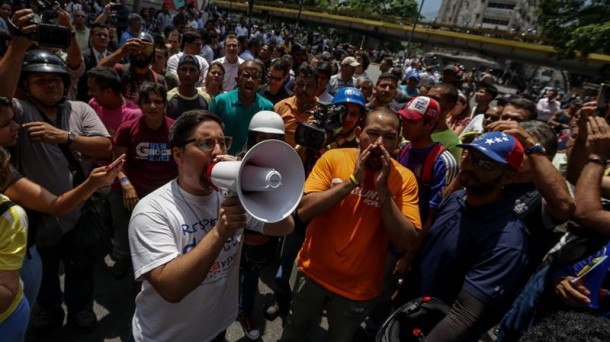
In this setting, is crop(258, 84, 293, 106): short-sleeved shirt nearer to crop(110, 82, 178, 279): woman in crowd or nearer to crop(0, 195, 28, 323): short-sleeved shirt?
crop(110, 82, 178, 279): woman in crowd

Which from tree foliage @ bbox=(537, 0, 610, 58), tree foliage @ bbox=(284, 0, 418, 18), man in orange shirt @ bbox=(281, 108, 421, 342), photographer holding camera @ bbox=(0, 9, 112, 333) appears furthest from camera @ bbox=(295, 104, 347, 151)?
tree foliage @ bbox=(284, 0, 418, 18)

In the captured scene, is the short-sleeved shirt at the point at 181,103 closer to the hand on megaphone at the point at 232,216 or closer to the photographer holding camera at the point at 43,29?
→ the photographer holding camera at the point at 43,29

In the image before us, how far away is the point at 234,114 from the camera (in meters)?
4.08

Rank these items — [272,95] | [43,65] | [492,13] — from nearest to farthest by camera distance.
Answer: [43,65] → [272,95] → [492,13]

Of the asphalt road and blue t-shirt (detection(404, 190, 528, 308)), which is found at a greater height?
blue t-shirt (detection(404, 190, 528, 308))

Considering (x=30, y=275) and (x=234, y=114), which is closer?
(x=30, y=275)

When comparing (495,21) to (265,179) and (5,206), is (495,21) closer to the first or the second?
A: (265,179)

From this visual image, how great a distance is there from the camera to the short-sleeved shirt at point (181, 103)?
396 centimetres

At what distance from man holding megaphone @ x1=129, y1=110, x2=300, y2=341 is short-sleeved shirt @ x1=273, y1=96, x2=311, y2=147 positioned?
2.22m

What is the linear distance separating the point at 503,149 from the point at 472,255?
0.61 meters

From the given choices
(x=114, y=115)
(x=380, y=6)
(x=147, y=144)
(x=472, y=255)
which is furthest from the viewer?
(x=380, y=6)

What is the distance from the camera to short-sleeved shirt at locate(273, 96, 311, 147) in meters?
4.07

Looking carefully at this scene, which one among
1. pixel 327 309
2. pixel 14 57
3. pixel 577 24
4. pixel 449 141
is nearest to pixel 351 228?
pixel 327 309

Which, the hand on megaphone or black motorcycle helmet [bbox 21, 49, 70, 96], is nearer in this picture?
the hand on megaphone
